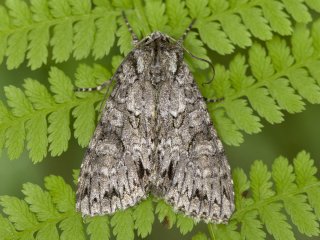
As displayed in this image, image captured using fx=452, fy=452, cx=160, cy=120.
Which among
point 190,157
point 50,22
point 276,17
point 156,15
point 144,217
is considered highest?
point 50,22

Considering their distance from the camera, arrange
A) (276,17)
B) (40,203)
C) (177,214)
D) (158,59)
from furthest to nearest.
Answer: (158,59), (276,17), (177,214), (40,203)

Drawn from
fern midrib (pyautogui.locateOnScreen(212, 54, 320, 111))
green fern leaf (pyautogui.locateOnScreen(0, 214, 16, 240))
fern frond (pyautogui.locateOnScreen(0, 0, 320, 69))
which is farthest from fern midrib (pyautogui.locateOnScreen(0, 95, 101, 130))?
fern midrib (pyautogui.locateOnScreen(212, 54, 320, 111))

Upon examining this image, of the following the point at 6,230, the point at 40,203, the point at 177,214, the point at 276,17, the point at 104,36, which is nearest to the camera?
the point at 6,230

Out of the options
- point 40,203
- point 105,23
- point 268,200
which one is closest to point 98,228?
point 40,203

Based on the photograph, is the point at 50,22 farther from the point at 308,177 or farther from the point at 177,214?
the point at 308,177

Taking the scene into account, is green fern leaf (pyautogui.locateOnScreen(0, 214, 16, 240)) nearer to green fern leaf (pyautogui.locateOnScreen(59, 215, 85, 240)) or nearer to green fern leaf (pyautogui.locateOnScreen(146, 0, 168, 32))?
green fern leaf (pyautogui.locateOnScreen(59, 215, 85, 240))

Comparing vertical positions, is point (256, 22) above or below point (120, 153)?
above
